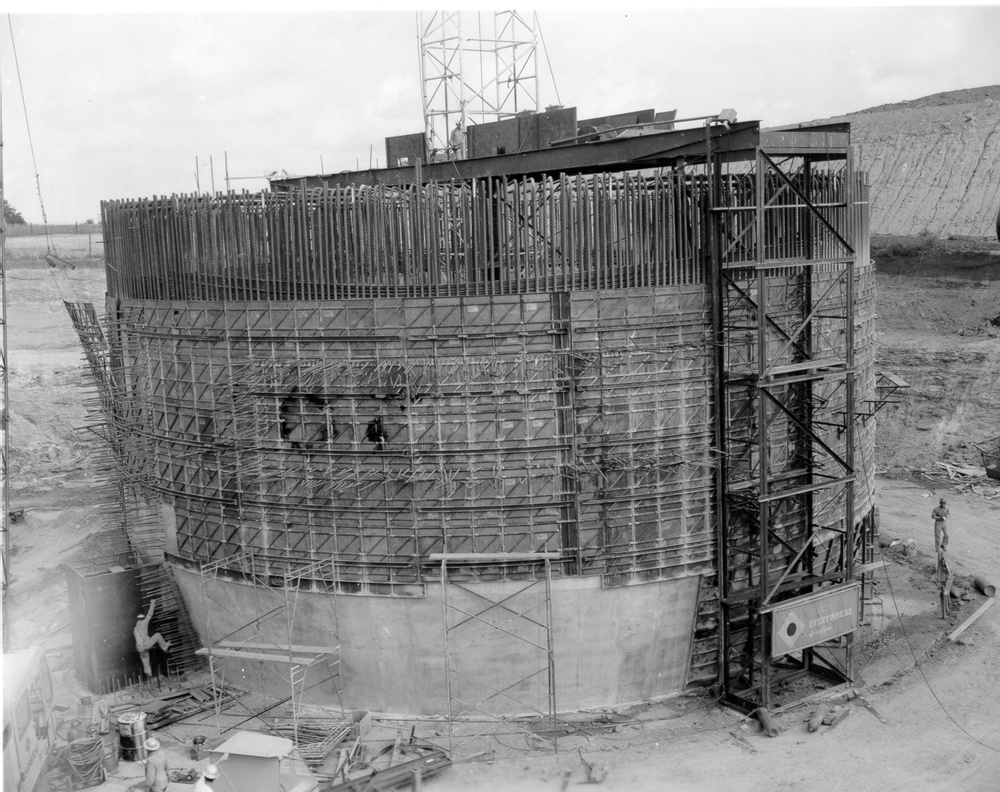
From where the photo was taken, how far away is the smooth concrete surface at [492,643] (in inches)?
785

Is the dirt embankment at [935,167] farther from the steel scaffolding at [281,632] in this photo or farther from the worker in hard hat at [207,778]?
the worker in hard hat at [207,778]

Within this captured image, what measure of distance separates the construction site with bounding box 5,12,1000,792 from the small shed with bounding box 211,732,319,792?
157 cm

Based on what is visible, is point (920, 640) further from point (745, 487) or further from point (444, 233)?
point (444, 233)

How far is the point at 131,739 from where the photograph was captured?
750 inches

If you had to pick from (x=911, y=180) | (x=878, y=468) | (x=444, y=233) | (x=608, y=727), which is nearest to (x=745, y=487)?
(x=608, y=727)

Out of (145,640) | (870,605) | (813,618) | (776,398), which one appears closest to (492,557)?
(813,618)

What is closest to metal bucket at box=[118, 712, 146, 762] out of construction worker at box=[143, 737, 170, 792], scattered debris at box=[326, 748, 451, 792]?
construction worker at box=[143, 737, 170, 792]

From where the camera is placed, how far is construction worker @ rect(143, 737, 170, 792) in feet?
56.2

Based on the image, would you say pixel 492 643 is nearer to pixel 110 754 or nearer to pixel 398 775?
pixel 398 775

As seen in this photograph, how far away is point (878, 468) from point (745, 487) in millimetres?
19854

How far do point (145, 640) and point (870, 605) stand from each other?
1660 cm

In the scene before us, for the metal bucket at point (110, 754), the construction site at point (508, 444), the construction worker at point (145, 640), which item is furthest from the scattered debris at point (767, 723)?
the construction worker at point (145, 640)

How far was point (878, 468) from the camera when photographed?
3875 centimetres

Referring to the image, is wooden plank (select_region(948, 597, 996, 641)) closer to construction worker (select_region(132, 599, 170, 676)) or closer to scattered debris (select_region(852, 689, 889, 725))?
scattered debris (select_region(852, 689, 889, 725))
